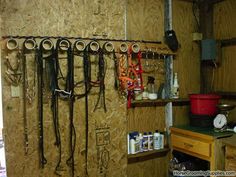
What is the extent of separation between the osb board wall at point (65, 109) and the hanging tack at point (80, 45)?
0.08 m

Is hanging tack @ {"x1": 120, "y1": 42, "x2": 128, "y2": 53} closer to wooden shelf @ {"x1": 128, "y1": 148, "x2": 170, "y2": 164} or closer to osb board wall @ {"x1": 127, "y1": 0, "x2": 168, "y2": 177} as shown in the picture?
osb board wall @ {"x1": 127, "y1": 0, "x2": 168, "y2": 177}

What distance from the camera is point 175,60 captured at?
2689 millimetres

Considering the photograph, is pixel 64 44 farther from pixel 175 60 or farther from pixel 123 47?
pixel 175 60

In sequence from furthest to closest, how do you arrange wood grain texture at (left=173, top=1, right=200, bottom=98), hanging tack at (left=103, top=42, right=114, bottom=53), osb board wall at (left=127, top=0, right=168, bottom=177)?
wood grain texture at (left=173, top=1, right=200, bottom=98), osb board wall at (left=127, top=0, right=168, bottom=177), hanging tack at (left=103, top=42, right=114, bottom=53)

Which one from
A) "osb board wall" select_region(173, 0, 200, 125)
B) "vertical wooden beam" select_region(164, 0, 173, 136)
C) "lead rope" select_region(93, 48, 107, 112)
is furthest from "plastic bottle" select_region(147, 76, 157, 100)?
"lead rope" select_region(93, 48, 107, 112)

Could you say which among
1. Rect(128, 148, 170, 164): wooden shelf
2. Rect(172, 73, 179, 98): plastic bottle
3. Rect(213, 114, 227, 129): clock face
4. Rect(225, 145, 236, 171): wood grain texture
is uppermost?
Rect(172, 73, 179, 98): plastic bottle

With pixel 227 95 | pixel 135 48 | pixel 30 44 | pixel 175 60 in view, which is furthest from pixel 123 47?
pixel 227 95

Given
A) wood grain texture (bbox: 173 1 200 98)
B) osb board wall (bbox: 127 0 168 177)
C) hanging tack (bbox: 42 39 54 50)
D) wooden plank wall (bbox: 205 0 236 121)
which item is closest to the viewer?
hanging tack (bbox: 42 39 54 50)

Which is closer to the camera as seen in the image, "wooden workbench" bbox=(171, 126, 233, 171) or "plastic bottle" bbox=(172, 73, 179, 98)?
"wooden workbench" bbox=(171, 126, 233, 171)

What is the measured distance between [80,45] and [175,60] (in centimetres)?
108

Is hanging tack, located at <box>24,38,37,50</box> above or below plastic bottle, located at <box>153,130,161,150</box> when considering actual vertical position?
above

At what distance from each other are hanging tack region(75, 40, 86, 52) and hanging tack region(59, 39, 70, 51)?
8 cm

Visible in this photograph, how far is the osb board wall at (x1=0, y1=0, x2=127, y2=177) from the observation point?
1.94 metres

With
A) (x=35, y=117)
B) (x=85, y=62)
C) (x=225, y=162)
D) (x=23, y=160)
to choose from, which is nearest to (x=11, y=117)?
(x=35, y=117)
